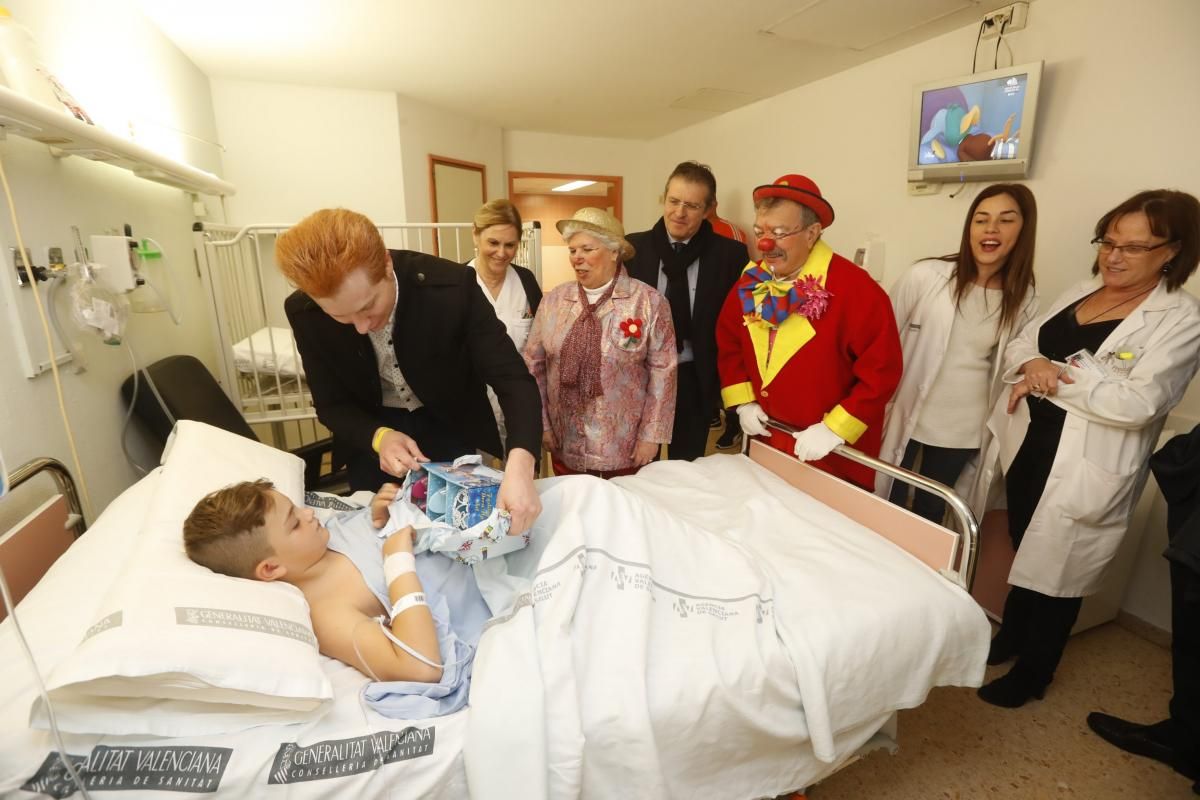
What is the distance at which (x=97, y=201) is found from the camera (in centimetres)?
200

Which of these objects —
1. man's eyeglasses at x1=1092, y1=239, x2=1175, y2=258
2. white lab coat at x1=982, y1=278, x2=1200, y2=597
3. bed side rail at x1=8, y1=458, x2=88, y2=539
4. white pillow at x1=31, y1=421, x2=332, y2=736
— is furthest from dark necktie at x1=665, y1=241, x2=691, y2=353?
bed side rail at x1=8, y1=458, x2=88, y2=539

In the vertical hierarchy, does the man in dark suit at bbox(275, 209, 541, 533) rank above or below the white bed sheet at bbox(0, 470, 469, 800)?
above

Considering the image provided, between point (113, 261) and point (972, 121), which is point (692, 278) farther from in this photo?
point (113, 261)

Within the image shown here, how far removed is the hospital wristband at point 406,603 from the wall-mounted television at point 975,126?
3.10 metres

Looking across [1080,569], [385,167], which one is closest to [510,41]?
[385,167]

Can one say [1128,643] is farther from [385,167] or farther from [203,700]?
[385,167]

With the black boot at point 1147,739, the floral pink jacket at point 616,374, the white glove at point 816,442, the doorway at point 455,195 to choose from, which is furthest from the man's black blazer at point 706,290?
the doorway at point 455,195

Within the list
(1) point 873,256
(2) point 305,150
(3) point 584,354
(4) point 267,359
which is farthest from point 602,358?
Result: (2) point 305,150

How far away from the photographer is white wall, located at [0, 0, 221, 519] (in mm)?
1493

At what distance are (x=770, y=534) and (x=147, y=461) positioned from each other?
2339mm

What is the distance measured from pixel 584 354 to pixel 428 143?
3588mm

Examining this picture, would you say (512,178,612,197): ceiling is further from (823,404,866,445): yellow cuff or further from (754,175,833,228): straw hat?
(823,404,866,445): yellow cuff

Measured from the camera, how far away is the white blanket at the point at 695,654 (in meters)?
1.03

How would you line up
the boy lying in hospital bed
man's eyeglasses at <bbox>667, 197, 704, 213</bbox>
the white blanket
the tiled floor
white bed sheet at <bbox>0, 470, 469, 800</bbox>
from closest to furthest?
white bed sheet at <bbox>0, 470, 469, 800</bbox>
the white blanket
the boy lying in hospital bed
the tiled floor
man's eyeglasses at <bbox>667, 197, 704, 213</bbox>
